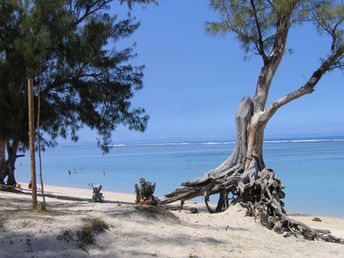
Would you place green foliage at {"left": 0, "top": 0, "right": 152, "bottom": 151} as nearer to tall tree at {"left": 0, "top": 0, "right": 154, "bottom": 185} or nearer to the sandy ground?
tall tree at {"left": 0, "top": 0, "right": 154, "bottom": 185}

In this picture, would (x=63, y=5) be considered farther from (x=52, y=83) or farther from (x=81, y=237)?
(x=81, y=237)

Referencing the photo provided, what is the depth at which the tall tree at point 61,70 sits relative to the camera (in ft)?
52.5

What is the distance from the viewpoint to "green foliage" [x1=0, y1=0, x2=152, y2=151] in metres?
16.0

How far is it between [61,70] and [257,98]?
7871 millimetres

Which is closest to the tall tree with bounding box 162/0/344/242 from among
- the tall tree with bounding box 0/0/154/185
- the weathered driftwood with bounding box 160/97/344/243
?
the weathered driftwood with bounding box 160/97/344/243

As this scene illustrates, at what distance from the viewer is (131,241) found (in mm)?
7355

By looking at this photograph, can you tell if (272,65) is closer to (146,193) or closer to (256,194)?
(256,194)

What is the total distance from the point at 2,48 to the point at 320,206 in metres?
14.7

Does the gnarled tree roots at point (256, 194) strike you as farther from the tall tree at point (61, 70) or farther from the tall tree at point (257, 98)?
the tall tree at point (61, 70)

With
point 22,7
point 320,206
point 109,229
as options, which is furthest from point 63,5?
point 320,206

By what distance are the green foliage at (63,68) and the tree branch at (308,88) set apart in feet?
24.7

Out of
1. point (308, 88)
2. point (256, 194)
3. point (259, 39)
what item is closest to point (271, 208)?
point (256, 194)

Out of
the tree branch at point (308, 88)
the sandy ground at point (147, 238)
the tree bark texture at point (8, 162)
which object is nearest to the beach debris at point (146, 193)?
the sandy ground at point (147, 238)

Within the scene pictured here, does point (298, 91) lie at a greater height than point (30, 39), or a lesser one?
lesser
